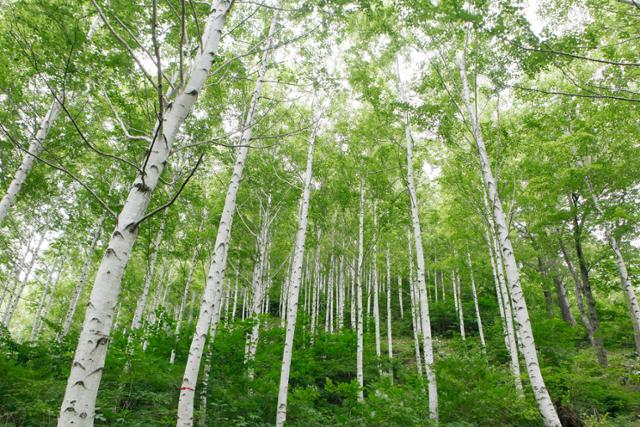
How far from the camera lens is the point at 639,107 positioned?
7.87 meters

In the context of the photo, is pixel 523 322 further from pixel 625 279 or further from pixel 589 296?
pixel 589 296

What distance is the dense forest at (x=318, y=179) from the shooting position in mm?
4863

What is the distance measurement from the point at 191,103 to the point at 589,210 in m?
12.1

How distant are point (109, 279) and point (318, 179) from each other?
10469 mm

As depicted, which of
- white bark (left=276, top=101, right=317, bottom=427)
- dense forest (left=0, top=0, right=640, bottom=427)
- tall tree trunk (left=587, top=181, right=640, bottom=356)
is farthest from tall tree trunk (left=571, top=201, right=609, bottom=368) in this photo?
white bark (left=276, top=101, right=317, bottom=427)

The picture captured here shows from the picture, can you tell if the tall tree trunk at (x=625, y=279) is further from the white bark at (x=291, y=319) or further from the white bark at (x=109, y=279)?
the white bark at (x=109, y=279)

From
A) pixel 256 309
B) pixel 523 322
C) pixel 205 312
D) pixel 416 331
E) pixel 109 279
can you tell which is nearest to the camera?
pixel 109 279

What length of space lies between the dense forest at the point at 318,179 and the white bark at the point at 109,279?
0.01m

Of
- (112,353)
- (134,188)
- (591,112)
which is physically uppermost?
(591,112)

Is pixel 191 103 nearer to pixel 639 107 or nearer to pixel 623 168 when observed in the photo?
pixel 639 107

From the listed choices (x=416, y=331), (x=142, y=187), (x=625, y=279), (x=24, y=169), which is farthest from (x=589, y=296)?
(x=24, y=169)

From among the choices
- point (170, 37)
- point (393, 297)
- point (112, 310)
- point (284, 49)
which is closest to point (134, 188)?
point (112, 310)

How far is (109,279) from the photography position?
1.67m

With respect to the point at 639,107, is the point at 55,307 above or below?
below
